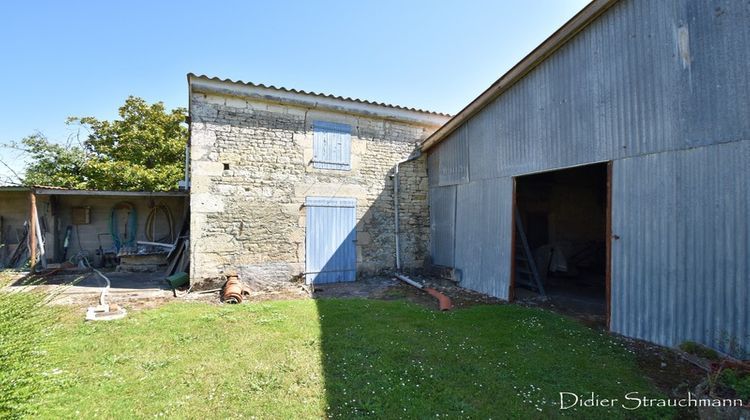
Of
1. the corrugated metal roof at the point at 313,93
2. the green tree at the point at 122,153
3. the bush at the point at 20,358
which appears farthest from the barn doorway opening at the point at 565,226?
the green tree at the point at 122,153

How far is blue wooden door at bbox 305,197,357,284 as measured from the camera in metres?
7.72

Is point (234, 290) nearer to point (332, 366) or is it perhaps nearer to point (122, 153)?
point (332, 366)

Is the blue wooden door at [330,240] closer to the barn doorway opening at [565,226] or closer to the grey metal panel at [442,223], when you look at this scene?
the grey metal panel at [442,223]

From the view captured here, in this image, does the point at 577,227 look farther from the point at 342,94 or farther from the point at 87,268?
the point at 87,268

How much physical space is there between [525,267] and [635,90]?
4.18 metres

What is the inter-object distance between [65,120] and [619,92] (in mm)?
22676

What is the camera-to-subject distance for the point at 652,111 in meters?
3.95

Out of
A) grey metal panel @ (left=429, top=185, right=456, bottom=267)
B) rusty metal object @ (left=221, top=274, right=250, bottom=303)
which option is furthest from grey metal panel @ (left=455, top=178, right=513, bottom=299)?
rusty metal object @ (left=221, top=274, right=250, bottom=303)

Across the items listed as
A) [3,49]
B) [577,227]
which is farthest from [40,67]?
[577,227]

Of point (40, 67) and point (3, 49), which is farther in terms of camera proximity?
point (40, 67)

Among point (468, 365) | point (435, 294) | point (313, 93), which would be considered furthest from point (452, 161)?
point (468, 365)

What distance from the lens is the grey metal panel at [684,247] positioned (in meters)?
3.22

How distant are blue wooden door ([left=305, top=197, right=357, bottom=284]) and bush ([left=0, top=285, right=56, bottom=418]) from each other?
199 inches

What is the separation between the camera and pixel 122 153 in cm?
1520
